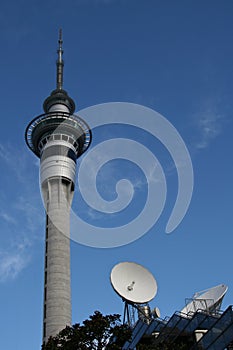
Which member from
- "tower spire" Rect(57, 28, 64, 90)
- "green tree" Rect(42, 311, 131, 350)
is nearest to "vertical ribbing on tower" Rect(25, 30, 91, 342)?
"tower spire" Rect(57, 28, 64, 90)

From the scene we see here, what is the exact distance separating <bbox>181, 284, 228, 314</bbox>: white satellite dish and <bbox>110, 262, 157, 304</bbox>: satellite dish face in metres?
7.82

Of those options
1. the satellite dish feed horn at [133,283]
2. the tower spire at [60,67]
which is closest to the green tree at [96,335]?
the satellite dish feed horn at [133,283]

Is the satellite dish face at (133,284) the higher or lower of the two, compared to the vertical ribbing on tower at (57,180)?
lower

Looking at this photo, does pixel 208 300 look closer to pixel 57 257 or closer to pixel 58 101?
pixel 57 257

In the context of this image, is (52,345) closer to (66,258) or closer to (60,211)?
(66,258)

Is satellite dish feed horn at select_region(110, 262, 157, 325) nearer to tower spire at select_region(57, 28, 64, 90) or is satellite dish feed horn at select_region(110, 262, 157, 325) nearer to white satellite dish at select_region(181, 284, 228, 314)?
white satellite dish at select_region(181, 284, 228, 314)

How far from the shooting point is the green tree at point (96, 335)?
34.8 m

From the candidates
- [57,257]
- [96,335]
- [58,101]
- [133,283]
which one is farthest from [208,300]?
[58,101]

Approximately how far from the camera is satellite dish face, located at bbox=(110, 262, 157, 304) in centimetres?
6475

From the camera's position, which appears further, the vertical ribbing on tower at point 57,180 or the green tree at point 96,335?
the vertical ribbing on tower at point 57,180

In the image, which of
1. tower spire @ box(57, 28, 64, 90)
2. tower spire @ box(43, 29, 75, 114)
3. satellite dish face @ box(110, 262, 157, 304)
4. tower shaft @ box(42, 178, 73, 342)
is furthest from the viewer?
tower spire @ box(57, 28, 64, 90)

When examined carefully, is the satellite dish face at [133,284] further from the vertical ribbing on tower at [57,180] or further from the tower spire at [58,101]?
the tower spire at [58,101]

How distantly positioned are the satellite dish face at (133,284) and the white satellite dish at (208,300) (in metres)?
7.82

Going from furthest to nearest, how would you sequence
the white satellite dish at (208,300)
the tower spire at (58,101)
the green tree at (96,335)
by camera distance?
1. the tower spire at (58,101)
2. the white satellite dish at (208,300)
3. the green tree at (96,335)
